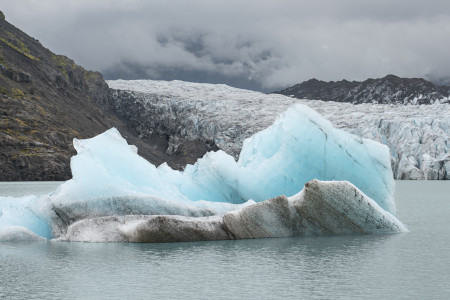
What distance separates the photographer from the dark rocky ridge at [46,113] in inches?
2736

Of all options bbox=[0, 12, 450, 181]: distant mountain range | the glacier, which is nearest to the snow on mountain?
bbox=[0, 12, 450, 181]: distant mountain range

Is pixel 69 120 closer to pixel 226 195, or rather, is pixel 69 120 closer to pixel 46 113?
pixel 46 113

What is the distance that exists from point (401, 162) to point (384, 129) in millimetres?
6616

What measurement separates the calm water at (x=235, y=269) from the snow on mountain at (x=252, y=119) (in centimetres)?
5718

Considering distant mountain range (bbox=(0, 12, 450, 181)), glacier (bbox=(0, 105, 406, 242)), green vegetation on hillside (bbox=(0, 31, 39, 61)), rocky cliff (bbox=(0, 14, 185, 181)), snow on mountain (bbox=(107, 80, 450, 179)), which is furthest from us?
green vegetation on hillside (bbox=(0, 31, 39, 61))

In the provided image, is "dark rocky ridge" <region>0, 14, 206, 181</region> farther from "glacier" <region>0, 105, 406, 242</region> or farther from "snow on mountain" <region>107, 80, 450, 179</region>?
"glacier" <region>0, 105, 406, 242</region>

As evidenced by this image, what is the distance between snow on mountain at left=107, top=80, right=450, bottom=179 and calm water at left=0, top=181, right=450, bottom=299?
57.2 meters

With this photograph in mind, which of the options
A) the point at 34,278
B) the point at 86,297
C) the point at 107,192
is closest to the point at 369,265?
the point at 86,297


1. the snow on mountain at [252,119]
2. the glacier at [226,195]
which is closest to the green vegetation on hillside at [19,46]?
the snow on mountain at [252,119]

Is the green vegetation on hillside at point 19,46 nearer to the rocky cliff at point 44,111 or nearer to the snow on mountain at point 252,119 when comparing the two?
the rocky cliff at point 44,111

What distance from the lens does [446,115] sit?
77.9 meters

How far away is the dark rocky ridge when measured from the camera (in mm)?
69500

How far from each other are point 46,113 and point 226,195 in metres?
68.9

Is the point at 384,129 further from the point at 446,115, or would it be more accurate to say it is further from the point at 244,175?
the point at 244,175
